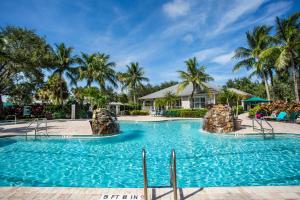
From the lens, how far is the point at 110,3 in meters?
11.1

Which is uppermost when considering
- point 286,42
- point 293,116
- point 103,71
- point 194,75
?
point 103,71

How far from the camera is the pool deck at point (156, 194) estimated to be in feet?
11.1

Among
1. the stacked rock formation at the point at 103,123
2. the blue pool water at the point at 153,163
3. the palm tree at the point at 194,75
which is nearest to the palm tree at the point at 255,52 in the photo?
the palm tree at the point at 194,75

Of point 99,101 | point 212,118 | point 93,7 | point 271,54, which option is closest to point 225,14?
point 212,118

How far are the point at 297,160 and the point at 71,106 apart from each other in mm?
28565

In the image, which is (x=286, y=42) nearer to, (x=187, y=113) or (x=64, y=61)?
(x=187, y=113)

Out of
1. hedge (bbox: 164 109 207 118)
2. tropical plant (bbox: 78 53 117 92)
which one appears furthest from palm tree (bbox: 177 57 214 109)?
tropical plant (bbox: 78 53 117 92)

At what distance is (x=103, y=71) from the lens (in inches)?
Result: 1367

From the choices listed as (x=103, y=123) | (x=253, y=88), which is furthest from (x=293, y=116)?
(x=253, y=88)

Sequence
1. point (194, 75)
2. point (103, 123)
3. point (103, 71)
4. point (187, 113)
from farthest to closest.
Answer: point (103, 71) < point (194, 75) < point (187, 113) < point (103, 123)

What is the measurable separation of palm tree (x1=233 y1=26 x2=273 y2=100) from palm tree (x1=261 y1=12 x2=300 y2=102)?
15.6 ft

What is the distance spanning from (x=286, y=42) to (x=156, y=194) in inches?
900

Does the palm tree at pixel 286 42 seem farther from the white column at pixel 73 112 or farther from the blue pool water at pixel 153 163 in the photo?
the white column at pixel 73 112

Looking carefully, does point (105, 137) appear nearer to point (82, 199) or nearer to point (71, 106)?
point (82, 199)
